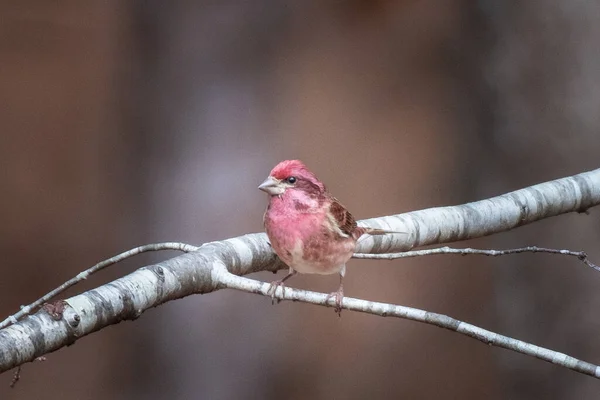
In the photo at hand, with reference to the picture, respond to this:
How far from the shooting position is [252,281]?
1016 mm

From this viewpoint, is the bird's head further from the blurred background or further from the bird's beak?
the blurred background

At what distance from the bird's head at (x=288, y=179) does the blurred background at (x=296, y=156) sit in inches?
49.5

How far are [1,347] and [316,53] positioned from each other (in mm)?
1746

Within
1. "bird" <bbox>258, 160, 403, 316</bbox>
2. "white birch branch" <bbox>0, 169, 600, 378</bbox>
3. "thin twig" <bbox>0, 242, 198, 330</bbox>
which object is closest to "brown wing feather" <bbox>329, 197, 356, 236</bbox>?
"bird" <bbox>258, 160, 403, 316</bbox>

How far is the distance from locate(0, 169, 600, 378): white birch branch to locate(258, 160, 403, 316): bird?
7 cm

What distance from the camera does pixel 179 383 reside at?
219cm

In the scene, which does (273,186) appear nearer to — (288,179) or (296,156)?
(288,179)

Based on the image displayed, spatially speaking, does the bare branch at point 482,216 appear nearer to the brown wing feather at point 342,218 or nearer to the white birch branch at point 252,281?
the white birch branch at point 252,281

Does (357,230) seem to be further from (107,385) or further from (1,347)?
(107,385)

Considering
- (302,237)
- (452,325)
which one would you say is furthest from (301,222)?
(452,325)

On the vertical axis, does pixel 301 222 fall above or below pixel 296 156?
below

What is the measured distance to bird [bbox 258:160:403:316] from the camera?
3.34 ft

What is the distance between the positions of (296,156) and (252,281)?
1.35 metres

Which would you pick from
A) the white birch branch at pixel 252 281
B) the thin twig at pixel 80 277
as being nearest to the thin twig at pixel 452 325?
the white birch branch at pixel 252 281
